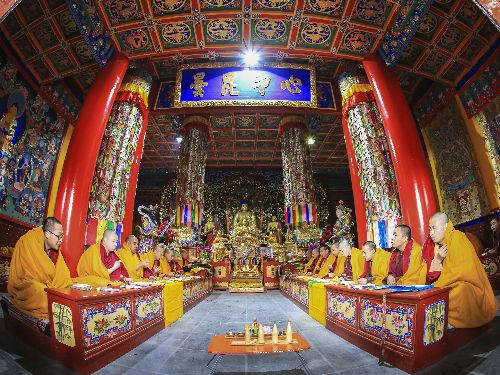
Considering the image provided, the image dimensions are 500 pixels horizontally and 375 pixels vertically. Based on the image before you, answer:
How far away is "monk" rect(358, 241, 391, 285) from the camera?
4.19m

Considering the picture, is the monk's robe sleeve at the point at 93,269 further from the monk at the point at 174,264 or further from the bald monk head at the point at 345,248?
the bald monk head at the point at 345,248

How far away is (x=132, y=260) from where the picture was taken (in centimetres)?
548

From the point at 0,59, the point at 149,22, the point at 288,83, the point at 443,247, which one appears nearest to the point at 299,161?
the point at 288,83

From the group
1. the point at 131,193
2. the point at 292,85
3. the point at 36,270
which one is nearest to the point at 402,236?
the point at 36,270

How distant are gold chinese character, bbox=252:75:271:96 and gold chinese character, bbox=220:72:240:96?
62cm

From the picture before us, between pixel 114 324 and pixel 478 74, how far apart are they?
8829 mm

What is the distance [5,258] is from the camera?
571 centimetres

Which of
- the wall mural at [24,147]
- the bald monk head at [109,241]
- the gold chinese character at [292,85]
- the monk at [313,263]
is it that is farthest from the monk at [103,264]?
the gold chinese character at [292,85]

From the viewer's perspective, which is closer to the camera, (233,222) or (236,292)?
(236,292)

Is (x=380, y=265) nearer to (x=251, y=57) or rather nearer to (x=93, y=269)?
(x=93, y=269)

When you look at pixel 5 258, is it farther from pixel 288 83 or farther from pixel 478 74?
pixel 478 74

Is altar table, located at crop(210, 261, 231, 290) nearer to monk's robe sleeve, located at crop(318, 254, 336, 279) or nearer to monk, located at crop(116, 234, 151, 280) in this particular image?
monk's robe sleeve, located at crop(318, 254, 336, 279)

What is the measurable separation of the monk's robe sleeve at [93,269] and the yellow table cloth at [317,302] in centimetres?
329

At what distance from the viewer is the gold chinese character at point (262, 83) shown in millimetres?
7984
